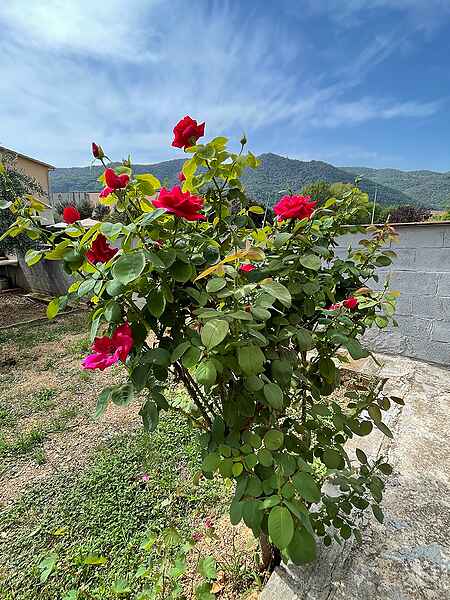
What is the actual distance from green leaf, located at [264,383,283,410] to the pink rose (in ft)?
0.87

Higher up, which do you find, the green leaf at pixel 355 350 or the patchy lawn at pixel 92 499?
the green leaf at pixel 355 350

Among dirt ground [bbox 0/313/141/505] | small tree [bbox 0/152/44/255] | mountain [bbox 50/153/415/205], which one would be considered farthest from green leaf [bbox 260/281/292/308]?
small tree [bbox 0/152/44/255]

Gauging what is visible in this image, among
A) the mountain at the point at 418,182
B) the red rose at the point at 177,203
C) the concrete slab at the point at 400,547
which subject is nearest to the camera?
the red rose at the point at 177,203

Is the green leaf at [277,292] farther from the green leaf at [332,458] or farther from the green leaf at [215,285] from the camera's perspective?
the green leaf at [332,458]

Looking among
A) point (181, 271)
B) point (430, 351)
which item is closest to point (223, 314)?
point (181, 271)

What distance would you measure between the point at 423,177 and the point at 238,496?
401 inches

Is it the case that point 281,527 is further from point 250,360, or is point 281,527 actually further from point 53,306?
point 53,306

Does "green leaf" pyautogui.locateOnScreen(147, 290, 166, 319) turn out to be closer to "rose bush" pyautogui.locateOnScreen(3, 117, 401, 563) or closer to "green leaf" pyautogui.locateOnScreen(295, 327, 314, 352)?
"rose bush" pyautogui.locateOnScreen(3, 117, 401, 563)

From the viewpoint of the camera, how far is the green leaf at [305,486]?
648 millimetres

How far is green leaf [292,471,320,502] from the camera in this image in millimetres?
648

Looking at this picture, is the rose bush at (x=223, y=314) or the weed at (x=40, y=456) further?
the weed at (x=40, y=456)

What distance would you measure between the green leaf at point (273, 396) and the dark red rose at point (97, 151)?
584 mm

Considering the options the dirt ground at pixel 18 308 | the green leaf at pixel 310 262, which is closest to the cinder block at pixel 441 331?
the green leaf at pixel 310 262

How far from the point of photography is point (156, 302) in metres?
0.64
